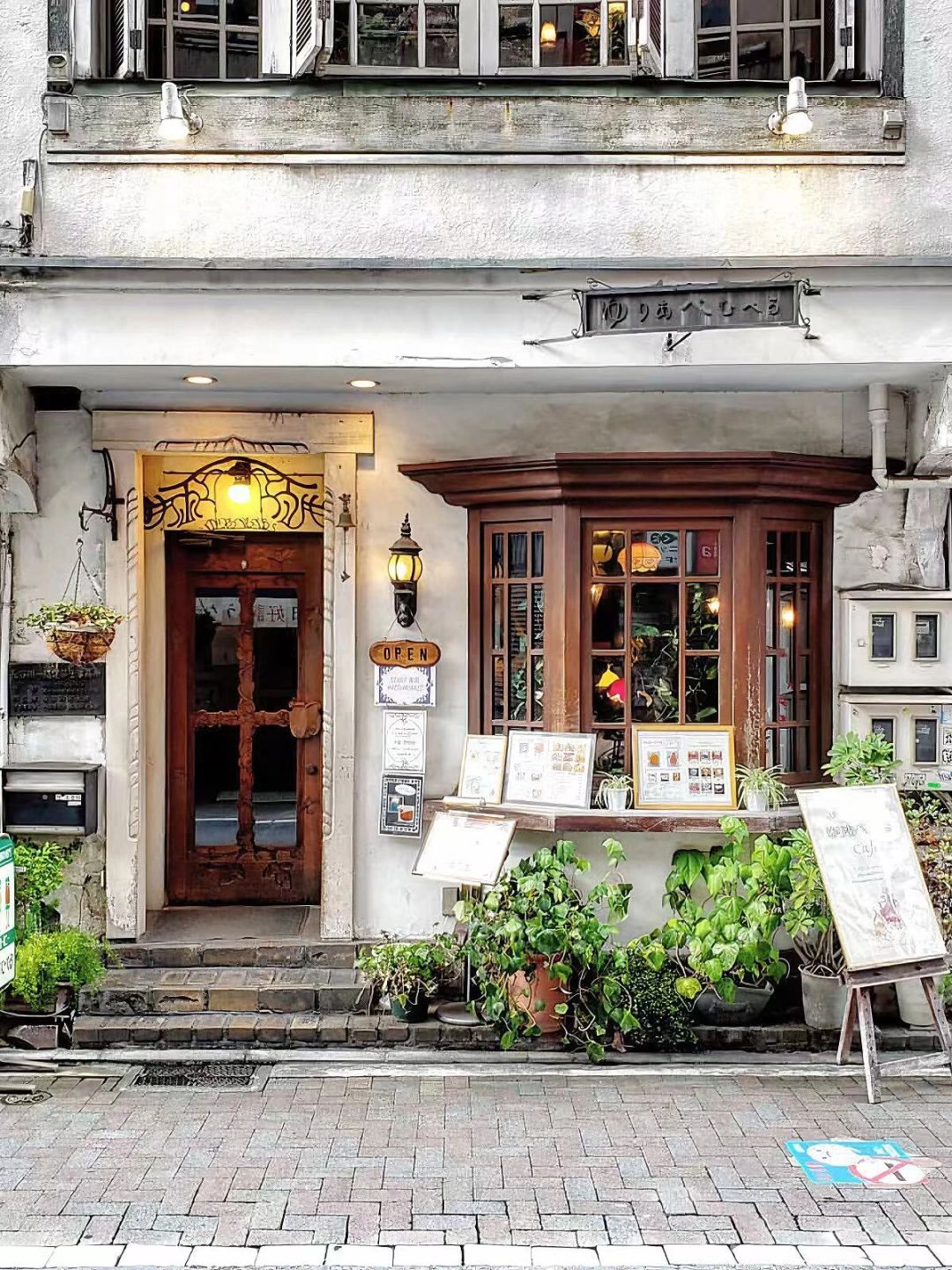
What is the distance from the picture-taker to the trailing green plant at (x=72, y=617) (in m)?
7.41

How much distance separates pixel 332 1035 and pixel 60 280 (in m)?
Answer: 4.88

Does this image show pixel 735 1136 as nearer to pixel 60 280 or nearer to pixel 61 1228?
pixel 61 1228

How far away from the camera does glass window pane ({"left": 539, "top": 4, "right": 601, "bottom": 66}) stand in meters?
7.42

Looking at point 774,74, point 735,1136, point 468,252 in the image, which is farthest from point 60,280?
point 735,1136

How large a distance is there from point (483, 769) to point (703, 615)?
1809mm

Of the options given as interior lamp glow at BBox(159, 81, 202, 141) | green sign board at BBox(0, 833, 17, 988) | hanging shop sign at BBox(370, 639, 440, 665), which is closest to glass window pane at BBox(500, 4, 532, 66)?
interior lamp glow at BBox(159, 81, 202, 141)

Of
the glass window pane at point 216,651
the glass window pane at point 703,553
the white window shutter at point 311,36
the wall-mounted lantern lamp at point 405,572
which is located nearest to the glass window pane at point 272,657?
the glass window pane at point 216,651

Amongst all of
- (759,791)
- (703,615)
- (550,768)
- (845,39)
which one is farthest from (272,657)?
(845,39)

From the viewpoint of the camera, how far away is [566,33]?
744cm

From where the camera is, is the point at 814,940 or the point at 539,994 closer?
the point at 539,994

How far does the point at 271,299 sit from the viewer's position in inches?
275

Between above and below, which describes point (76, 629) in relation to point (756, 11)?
below

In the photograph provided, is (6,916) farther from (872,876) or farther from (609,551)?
(872,876)

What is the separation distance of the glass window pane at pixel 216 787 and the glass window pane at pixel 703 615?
366 centimetres
